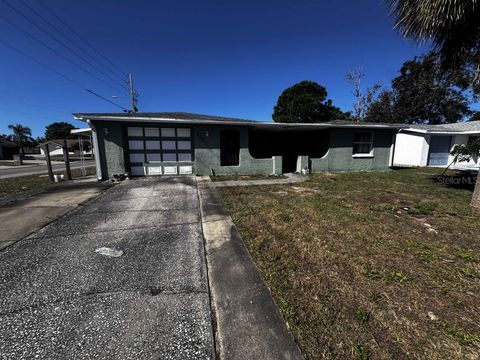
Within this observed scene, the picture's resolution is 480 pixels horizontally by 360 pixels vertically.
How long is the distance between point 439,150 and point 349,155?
10.8 meters

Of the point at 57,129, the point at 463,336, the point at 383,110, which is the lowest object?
the point at 463,336

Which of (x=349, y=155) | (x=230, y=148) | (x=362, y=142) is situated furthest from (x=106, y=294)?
(x=362, y=142)

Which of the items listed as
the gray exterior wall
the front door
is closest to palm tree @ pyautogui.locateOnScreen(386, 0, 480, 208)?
the gray exterior wall

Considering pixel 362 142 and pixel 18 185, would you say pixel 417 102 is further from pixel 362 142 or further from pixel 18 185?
pixel 18 185

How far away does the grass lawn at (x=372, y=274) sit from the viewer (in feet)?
5.51

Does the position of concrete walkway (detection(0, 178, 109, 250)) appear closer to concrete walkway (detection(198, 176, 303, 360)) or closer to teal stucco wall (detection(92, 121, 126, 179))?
teal stucco wall (detection(92, 121, 126, 179))

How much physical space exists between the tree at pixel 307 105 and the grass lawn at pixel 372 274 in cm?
2873

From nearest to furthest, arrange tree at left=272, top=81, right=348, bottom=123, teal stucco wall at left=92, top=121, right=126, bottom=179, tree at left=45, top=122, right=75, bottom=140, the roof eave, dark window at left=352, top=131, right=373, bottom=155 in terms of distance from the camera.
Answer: the roof eave, teal stucco wall at left=92, top=121, right=126, bottom=179, dark window at left=352, top=131, right=373, bottom=155, tree at left=272, top=81, right=348, bottom=123, tree at left=45, top=122, right=75, bottom=140

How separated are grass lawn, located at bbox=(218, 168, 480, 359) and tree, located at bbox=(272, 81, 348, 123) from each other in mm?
28729

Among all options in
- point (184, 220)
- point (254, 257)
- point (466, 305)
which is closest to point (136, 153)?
point (184, 220)

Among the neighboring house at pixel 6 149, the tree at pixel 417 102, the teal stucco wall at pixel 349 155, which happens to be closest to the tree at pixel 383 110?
the tree at pixel 417 102

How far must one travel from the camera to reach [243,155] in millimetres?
10398

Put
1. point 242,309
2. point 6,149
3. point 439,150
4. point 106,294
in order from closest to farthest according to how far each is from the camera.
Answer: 1. point 242,309
2. point 106,294
3. point 439,150
4. point 6,149

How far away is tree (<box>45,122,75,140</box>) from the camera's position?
256ft
